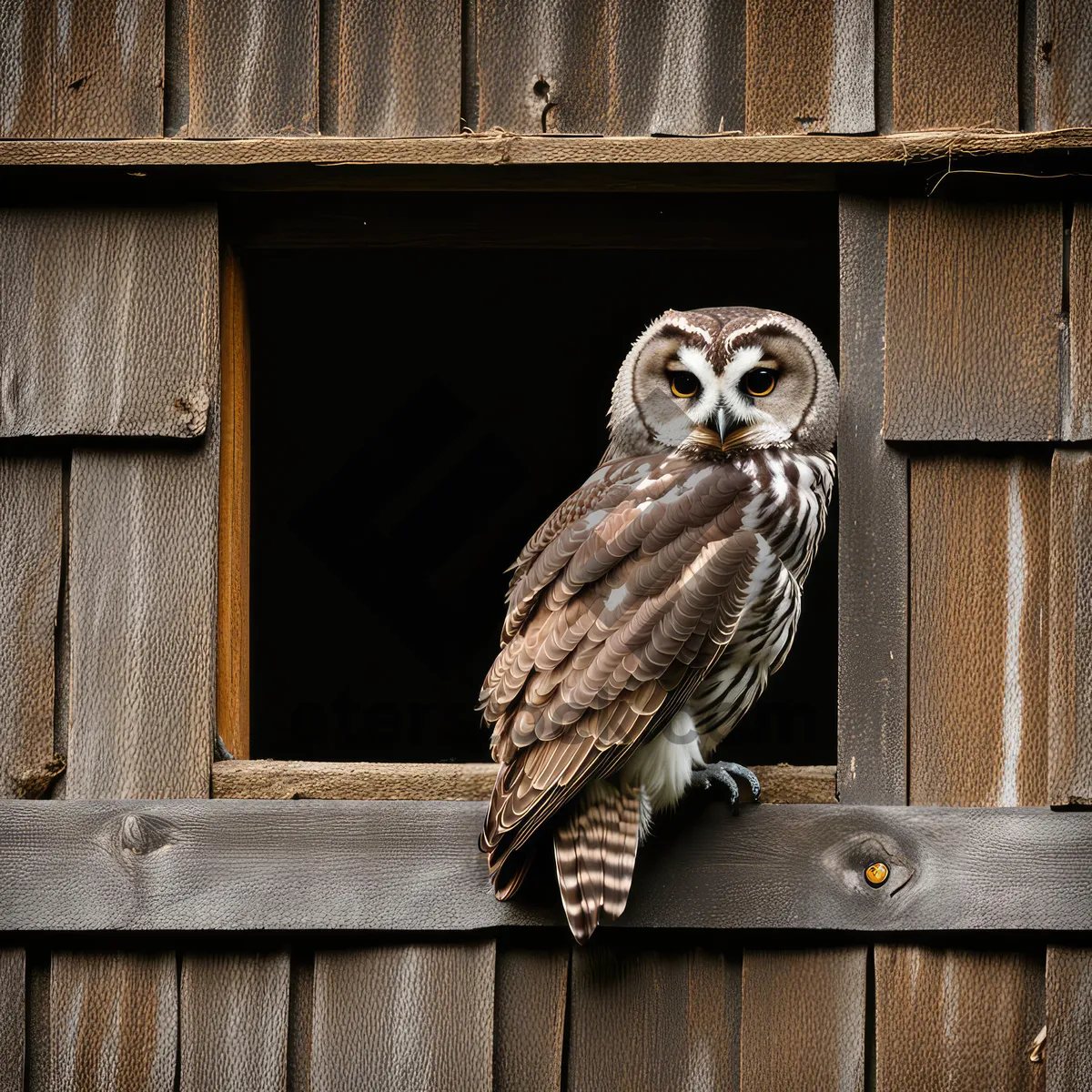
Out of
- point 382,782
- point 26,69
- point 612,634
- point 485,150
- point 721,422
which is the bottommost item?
point 382,782

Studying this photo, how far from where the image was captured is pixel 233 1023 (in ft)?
7.21

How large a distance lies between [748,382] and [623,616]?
553 millimetres

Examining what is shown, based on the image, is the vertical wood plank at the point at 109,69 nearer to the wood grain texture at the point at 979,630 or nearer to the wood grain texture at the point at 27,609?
the wood grain texture at the point at 27,609

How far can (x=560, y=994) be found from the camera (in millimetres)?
2195

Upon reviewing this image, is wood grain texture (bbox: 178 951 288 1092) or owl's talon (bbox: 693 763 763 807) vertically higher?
owl's talon (bbox: 693 763 763 807)

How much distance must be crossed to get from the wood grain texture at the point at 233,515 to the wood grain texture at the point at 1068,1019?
1622 mm

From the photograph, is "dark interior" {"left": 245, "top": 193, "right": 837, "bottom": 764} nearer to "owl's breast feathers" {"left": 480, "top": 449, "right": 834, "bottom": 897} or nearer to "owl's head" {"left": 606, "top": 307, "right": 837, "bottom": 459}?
"owl's head" {"left": 606, "top": 307, "right": 837, "bottom": 459}

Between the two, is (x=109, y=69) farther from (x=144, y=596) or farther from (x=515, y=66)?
(x=144, y=596)

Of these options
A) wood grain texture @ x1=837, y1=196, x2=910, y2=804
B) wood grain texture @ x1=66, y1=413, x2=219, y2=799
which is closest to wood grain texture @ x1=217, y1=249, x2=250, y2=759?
wood grain texture @ x1=66, y1=413, x2=219, y2=799

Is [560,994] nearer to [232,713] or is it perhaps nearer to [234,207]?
[232,713]

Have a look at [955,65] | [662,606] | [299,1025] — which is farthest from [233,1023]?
[955,65]

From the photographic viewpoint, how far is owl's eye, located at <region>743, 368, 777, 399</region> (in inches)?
91.0

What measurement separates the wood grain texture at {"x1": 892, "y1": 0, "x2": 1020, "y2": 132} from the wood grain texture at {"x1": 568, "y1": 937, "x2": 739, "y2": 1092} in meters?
1.64

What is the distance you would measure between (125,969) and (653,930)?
Answer: 0.99 meters
